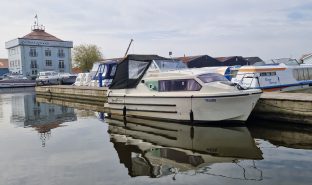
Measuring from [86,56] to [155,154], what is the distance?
228ft

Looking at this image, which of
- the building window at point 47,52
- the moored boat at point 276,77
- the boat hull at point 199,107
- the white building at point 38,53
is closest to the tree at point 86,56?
the white building at point 38,53

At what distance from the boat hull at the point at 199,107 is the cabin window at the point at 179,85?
40 cm

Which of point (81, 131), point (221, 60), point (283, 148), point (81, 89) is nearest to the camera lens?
point (283, 148)

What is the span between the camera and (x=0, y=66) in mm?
78000

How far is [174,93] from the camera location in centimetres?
1352

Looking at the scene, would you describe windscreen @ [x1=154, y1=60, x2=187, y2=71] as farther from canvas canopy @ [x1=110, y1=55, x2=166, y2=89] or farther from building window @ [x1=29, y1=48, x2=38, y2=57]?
building window @ [x1=29, y1=48, x2=38, y2=57]

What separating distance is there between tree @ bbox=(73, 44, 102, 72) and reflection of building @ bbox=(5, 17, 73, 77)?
5.14m

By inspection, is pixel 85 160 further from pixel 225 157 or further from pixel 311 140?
pixel 311 140

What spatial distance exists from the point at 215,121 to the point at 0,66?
7742cm

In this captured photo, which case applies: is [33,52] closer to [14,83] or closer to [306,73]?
[14,83]

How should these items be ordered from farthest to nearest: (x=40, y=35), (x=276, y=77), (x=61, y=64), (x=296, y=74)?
(x=61, y=64) < (x=40, y=35) < (x=296, y=74) < (x=276, y=77)

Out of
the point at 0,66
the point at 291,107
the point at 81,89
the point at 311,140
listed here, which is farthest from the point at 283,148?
the point at 0,66

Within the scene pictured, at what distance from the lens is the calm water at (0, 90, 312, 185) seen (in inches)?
306

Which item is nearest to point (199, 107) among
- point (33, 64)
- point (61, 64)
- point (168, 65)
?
point (168, 65)
